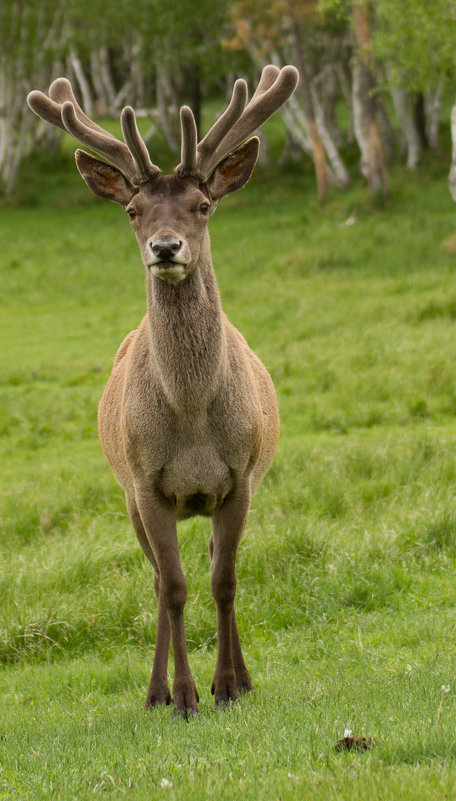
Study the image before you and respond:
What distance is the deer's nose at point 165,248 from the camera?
516 centimetres

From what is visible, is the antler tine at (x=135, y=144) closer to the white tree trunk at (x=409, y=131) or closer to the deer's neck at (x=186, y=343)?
the deer's neck at (x=186, y=343)

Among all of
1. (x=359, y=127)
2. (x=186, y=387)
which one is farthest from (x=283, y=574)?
(x=359, y=127)

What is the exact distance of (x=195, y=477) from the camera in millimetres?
5652

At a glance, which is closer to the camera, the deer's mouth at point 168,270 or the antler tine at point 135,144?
the deer's mouth at point 168,270

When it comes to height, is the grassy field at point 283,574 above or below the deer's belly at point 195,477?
below

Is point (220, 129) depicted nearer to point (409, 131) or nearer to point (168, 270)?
point (168, 270)

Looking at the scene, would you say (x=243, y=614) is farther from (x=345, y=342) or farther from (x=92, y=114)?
(x=92, y=114)

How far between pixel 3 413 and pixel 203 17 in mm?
24251

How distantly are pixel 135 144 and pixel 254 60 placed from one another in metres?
28.1

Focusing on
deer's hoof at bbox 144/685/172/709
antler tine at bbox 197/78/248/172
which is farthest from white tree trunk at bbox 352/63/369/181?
deer's hoof at bbox 144/685/172/709

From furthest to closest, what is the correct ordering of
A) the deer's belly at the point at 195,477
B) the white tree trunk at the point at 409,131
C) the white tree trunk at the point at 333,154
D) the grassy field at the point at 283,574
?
the white tree trunk at the point at 409,131, the white tree trunk at the point at 333,154, the deer's belly at the point at 195,477, the grassy field at the point at 283,574

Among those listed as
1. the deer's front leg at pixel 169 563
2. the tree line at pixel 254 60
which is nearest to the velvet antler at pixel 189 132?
the deer's front leg at pixel 169 563

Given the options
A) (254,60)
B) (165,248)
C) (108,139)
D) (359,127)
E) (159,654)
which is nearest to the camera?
(165,248)

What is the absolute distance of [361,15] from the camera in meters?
25.3
